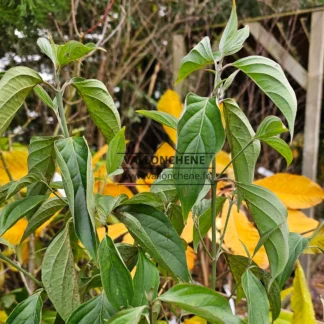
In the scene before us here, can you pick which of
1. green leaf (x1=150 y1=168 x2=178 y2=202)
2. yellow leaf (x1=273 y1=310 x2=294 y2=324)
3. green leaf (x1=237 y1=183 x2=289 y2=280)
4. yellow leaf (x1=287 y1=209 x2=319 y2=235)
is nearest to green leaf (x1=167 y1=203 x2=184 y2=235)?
green leaf (x1=150 y1=168 x2=178 y2=202)

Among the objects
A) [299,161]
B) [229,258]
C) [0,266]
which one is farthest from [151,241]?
[299,161]

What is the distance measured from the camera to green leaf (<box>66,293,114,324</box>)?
1.12 ft

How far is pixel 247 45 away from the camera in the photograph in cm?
147

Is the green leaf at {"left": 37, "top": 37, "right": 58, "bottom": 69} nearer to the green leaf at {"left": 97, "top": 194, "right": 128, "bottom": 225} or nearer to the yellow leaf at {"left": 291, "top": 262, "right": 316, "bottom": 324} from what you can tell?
the green leaf at {"left": 97, "top": 194, "right": 128, "bottom": 225}

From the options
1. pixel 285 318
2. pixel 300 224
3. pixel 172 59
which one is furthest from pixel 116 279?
pixel 172 59

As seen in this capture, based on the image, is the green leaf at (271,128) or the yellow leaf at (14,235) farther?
the yellow leaf at (14,235)

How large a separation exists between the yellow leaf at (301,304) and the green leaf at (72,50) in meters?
0.39

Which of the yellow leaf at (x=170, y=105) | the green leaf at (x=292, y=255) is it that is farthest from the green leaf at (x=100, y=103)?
the yellow leaf at (x=170, y=105)

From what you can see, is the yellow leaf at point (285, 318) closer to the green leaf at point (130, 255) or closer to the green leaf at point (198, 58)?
the green leaf at point (130, 255)

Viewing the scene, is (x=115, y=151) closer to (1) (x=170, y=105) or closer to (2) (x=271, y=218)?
(2) (x=271, y=218)

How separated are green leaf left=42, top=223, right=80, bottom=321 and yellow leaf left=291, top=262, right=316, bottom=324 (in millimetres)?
310

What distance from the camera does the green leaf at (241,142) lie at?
1.28 ft

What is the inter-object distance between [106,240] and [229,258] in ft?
0.59

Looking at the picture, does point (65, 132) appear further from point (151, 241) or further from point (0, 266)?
point (0, 266)
